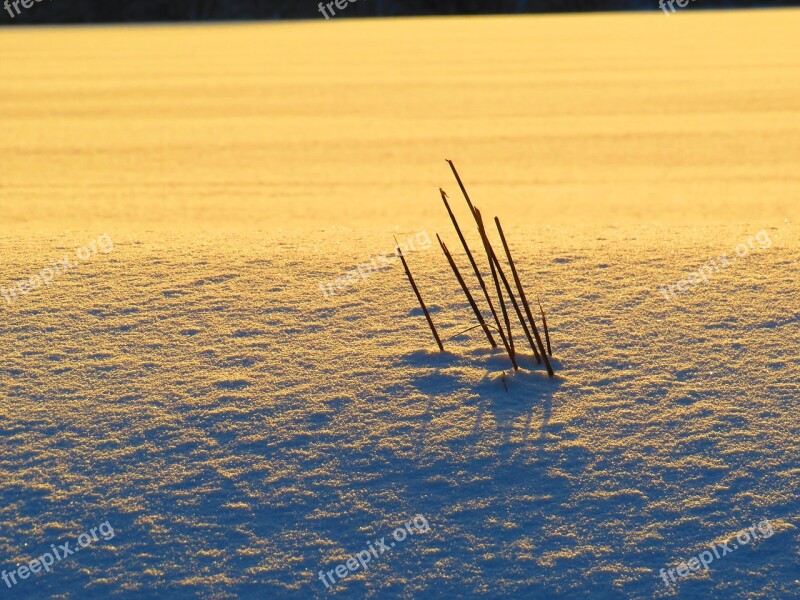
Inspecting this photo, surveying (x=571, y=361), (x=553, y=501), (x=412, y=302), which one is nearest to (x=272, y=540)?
(x=553, y=501)

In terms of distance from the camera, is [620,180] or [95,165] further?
[95,165]

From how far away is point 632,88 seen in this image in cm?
988

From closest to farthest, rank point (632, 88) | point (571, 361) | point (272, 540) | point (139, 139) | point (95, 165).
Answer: point (272, 540)
point (571, 361)
point (95, 165)
point (139, 139)
point (632, 88)

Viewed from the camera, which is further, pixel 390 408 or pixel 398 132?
pixel 398 132

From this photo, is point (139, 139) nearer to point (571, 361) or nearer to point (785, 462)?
point (571, 361)

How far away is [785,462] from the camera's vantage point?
197 cm

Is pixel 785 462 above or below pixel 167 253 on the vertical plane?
below

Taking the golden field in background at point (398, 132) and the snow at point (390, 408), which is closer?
the snow at point (390, 408)

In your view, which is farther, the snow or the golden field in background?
the golden field in background

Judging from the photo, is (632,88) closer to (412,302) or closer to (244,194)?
(244,194)

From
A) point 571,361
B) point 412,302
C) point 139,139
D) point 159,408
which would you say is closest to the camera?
point 159,408

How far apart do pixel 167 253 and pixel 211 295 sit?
1.79 feet

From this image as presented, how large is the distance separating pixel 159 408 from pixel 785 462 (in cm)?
144

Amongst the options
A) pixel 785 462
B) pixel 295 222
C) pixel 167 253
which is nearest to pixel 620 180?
pixel 295 222
